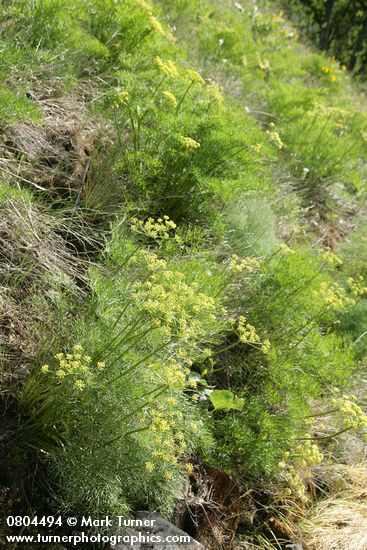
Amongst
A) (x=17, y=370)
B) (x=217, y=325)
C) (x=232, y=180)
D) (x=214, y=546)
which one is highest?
(x=232, y=180)

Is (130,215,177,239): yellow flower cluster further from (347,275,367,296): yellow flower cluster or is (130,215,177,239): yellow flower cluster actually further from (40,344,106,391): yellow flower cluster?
(347,275,367,296): yellow flower cluster

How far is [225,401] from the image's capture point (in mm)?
3453

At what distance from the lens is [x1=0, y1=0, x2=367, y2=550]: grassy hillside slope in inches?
109

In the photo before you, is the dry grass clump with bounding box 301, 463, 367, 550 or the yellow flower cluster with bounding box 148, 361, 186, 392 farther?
the dry grass clump with bounding box 301, 463, 367, 550

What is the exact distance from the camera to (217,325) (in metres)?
3.37

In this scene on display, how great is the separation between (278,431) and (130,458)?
1.05 meters

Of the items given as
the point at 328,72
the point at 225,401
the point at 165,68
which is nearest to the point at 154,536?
the point at 225,401

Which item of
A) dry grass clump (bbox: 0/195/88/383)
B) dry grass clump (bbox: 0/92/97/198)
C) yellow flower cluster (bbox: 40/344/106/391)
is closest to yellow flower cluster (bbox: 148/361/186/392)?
yellow flower cluster (bbox: 40/344/106/391)

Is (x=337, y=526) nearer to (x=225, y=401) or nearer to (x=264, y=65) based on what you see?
(x=225, y=401)

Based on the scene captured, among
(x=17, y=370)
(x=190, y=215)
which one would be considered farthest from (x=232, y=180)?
(x=17, y=370)

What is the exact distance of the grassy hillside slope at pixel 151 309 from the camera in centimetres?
278

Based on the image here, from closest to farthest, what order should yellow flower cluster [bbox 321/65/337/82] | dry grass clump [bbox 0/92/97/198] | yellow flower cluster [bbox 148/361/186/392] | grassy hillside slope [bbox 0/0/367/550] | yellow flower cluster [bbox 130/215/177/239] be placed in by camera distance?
yellow flower cluster [bbox 148/361/186/392], grassy hillside slope [bbox 0/0/367/550], yellow flower cluster [bbox 130/215/177/239], dry grass clump [bbox 0/92/97/198], yellow flower cluster [bbox 321/65/337/82]

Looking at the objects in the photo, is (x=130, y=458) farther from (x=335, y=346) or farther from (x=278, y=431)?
(x=335, y=346)

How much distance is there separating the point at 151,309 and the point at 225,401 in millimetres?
1161
